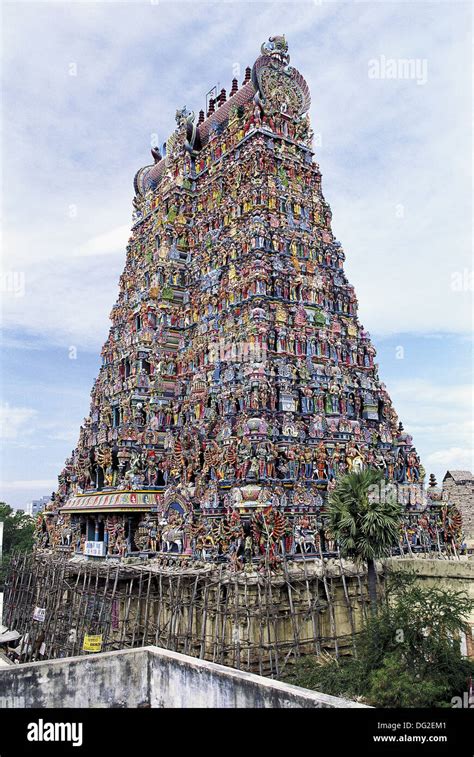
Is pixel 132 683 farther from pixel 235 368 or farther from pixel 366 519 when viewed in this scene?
pixel 235 368

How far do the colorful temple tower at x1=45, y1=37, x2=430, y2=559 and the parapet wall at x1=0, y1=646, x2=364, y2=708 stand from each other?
49.1 ft

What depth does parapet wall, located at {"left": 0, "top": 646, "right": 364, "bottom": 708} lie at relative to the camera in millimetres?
10109

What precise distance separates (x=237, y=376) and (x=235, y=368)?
1.74ft

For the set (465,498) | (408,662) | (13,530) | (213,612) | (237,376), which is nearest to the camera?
(408,662)

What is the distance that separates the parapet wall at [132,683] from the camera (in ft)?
A: 33.2

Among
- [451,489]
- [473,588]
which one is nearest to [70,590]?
[473,588]

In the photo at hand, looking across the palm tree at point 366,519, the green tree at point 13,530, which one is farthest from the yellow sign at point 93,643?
the green tree at point 13,530

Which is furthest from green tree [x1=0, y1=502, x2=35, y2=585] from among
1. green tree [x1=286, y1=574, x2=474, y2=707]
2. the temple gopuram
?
green tree [x1=286, y1=574, x2=474, y2=707]

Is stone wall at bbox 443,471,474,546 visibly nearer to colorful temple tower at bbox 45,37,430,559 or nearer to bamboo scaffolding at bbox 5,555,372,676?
colorful temple tower at bbox 45,37,430,559

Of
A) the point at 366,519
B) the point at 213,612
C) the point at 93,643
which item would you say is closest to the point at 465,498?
the point at 366,519

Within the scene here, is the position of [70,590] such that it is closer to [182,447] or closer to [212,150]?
[182,447]

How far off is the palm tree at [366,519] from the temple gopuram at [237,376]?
390 cm

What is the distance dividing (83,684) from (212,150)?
124 feet

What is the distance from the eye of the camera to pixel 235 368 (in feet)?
106
